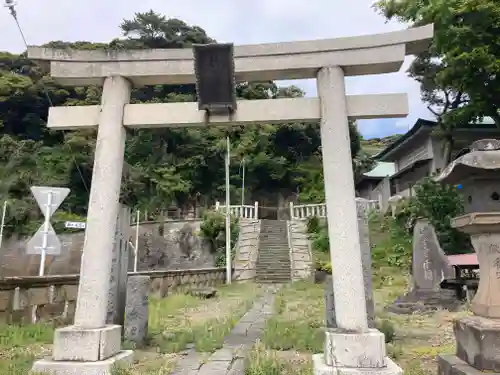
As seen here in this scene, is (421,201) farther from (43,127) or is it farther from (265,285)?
(43,127)

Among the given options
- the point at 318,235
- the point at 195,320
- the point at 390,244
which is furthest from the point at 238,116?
the point at 318,235

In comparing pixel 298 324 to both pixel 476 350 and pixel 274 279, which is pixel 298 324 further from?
pixel 274 279

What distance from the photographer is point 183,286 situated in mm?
16188

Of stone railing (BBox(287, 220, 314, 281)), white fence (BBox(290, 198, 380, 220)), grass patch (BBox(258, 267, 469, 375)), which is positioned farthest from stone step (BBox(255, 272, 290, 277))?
grass patch (BBox(258, 267, 469, 375))

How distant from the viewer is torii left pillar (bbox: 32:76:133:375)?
457 centimetres

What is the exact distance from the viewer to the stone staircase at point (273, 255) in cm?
1978

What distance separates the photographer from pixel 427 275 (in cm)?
1113

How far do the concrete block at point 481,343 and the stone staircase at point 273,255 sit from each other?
1493 cm

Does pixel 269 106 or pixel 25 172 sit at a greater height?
pixel 25 172

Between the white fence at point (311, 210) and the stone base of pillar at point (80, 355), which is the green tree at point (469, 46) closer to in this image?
the white fence at point (311, 210)

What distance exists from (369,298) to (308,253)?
15186 millimetres

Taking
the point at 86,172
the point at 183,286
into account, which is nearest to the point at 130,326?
the point at 183,286

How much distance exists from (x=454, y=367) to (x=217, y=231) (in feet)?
60.7

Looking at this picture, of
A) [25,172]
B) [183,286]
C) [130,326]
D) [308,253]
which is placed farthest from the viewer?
[25,172]
